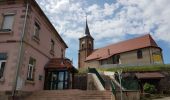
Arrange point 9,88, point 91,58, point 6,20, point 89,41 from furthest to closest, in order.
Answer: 1. point 89,41
2. point 91,58
3. point 6,20
4. point 9,88

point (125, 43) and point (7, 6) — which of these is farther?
point (125, 43)

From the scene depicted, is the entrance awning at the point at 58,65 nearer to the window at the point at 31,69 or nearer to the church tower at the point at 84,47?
the window at the point at 31,69

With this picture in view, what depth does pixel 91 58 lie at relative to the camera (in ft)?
178

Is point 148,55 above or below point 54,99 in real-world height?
above

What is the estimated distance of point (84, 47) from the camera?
6247cm

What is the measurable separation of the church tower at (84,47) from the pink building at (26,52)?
4027 cm

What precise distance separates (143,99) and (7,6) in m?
15.9

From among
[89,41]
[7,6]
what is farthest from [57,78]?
[89,41]

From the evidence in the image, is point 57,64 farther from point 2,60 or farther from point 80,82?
point 80,82

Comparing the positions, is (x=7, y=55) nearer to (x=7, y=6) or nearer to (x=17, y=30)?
(x=17, y=30)

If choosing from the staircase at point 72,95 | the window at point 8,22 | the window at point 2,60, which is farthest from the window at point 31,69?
the window at point 8,22

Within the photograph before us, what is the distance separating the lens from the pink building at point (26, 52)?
14320mm

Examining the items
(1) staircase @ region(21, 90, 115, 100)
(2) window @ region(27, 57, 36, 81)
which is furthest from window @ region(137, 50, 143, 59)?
(2) window @ region(27, 57, 36, 81)

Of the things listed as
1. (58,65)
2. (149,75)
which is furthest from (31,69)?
(149,75)
